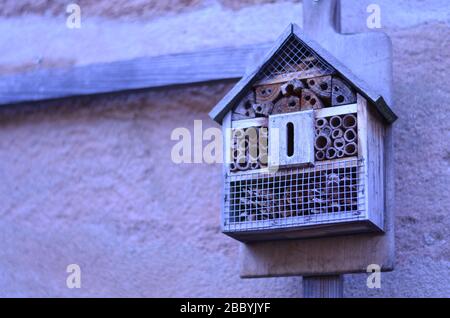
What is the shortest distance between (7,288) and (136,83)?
693mm

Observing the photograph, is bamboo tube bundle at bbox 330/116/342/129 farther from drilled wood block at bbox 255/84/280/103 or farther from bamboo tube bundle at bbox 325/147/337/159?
Answer: drilled wood block at bbox 255/84/280/103

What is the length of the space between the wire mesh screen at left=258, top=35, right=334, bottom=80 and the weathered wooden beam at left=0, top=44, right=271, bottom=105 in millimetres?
287

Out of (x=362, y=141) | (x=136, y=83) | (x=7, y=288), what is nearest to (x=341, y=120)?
(x=362, y=141)

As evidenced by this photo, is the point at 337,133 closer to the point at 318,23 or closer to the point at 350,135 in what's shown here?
the point at 350,135

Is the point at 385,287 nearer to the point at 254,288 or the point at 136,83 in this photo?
the point at 254,288

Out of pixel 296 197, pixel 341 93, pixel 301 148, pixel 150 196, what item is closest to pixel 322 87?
pixel 341 93

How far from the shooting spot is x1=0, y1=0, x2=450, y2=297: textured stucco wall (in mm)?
2830

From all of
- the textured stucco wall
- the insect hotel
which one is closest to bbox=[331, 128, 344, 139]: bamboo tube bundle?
the insect hotel

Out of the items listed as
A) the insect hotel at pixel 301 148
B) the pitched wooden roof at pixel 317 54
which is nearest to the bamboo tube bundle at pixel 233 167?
the insect hotel at pixel 301 148

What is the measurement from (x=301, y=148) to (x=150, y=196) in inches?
27.3

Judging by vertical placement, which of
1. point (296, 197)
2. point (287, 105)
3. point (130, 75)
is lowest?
point (296, 197)

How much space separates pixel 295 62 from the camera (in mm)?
2639

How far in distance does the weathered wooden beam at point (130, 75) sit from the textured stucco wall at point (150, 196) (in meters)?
0.06
